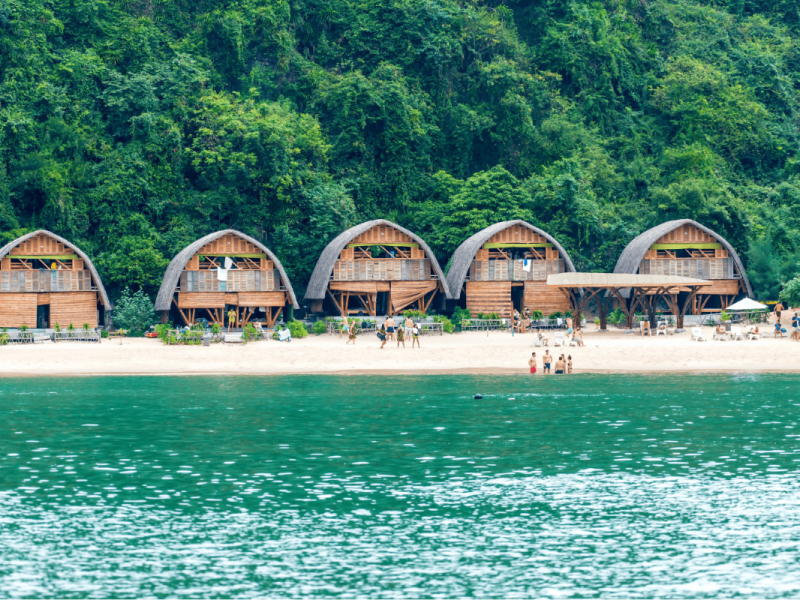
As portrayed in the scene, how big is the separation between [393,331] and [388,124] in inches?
657

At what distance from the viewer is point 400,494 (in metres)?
21.1

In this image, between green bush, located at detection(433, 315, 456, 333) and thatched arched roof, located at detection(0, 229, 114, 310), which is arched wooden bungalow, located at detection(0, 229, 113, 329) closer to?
thatched arched roof, located at detection(0, 229, 114, 310)

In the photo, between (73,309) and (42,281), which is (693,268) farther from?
(42,281)

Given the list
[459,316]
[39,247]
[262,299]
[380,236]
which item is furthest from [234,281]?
[459,316]

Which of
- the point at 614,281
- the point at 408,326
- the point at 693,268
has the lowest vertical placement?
the point at 408,326

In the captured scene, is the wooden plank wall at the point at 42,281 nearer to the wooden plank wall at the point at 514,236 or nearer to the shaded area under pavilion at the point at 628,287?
the wooden plank wall at the point at 514,236

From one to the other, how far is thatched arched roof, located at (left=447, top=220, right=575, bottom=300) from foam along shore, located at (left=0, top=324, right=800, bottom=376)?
688cm

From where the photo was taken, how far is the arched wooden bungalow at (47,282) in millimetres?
46156

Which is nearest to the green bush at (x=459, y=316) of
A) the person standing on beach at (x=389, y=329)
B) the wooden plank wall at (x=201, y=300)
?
the person standing on beach at (x=389, y=329)

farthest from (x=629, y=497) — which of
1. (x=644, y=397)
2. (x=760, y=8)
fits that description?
(x=760, y=8)

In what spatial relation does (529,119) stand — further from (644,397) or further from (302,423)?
(302,423)

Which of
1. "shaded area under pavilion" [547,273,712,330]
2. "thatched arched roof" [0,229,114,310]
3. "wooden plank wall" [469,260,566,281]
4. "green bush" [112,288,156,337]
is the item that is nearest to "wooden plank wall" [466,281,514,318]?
"wooden plank wall" [469,260,566,281]

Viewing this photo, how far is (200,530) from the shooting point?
18.6m

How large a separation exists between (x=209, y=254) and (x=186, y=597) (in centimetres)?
3350
